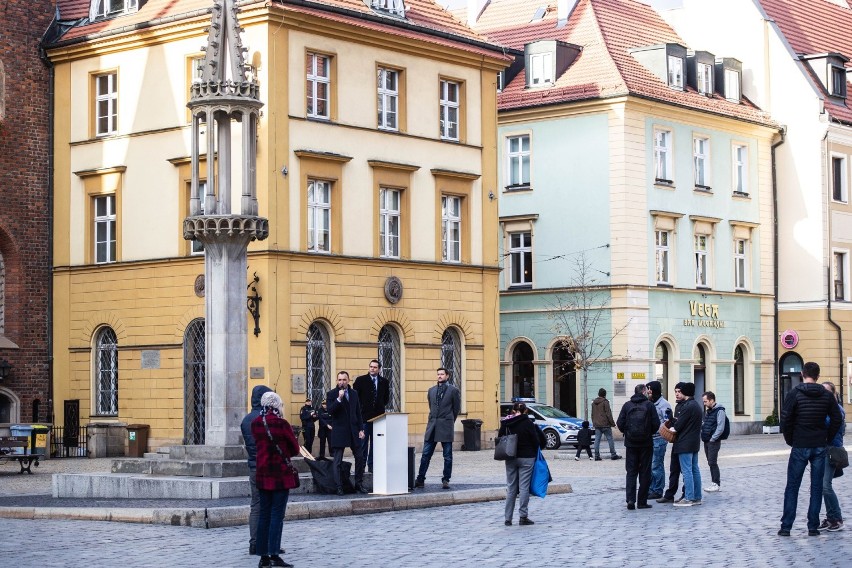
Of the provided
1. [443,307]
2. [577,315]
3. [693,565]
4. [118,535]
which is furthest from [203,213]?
[577,315]

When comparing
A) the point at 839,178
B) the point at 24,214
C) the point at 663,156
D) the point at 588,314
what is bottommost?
the point at 588,314

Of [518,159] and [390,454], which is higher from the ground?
[518,159]

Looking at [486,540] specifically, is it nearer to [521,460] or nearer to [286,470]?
[521,460]

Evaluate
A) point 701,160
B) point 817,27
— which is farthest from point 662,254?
point 817,27

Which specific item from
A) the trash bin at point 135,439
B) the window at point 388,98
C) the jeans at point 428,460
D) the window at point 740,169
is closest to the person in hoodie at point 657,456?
the jeans at point 428,460

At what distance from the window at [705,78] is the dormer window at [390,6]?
1557 cm

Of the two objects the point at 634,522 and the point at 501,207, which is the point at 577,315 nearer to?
the point at 501,207

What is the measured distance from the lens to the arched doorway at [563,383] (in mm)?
50938

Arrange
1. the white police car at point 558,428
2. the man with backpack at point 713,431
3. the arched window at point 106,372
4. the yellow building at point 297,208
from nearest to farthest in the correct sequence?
the man with backpack at point 713,431 → the yellow building at point 297,208 → the arched window at point 106,372 → the white police car at point 558,428

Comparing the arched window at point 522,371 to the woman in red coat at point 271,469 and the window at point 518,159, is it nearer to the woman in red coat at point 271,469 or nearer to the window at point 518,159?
the window at point 518,159

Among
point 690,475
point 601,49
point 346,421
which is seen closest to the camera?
point 690,475

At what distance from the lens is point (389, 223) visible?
135ft

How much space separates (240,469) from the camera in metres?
23.6

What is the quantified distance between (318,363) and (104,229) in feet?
23.0
